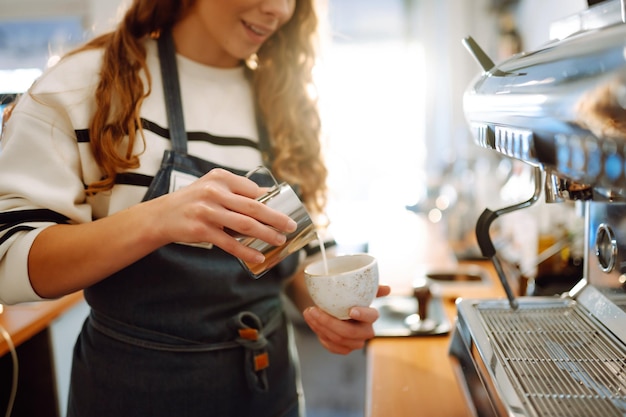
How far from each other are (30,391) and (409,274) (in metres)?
1.33

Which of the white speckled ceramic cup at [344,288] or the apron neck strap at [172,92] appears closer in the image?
the white speckled ceramic cup at [344,288]

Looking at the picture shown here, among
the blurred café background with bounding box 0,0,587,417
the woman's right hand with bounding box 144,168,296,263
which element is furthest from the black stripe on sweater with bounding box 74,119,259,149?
the blurred café background with bounding box 0,0,587,417

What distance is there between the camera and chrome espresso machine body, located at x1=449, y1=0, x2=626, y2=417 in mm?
435

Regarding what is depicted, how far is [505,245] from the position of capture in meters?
1.87

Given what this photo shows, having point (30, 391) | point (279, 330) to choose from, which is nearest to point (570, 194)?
point (279, 330)

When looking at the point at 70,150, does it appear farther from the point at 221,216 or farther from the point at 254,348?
the point at 254,348

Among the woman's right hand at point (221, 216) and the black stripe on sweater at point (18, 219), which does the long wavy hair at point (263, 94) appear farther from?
the woman's right hand at point (221, 216)

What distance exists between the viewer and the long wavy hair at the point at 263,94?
90cm

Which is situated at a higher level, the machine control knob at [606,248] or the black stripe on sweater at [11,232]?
the black stripe on sweater at [11,232]

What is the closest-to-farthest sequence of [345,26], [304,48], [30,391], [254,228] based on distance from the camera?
[254,228]
[304,48]
[30,391]
[345,26]

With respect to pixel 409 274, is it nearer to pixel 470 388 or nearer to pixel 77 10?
pixel 470 388

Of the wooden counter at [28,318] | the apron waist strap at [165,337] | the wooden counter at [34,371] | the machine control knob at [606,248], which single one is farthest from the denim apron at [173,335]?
the wooden counter at [34,371]

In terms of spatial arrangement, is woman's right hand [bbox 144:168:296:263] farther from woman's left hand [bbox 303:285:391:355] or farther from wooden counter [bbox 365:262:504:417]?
wooden counter [bbox 365:262:504:417]

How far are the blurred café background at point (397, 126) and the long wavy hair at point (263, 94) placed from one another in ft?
0.53
